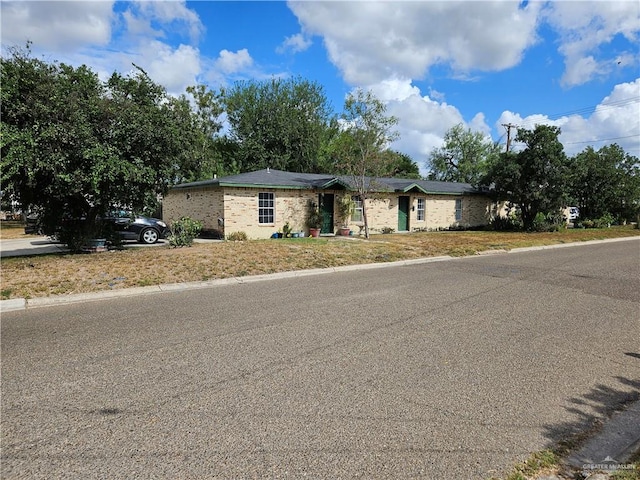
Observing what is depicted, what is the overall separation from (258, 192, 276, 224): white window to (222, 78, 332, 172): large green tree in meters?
19.1

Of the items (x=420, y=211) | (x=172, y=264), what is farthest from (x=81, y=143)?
(x=420, y=211)

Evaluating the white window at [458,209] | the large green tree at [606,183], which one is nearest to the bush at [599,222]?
the large green tree at [606,183]

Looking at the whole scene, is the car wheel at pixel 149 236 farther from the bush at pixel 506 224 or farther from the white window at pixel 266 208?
the bush at pixel 506 224

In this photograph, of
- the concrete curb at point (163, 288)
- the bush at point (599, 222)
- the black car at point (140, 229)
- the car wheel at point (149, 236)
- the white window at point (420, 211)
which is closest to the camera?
the concrete curb at point (163, 288)

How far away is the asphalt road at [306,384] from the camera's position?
2.69 metres

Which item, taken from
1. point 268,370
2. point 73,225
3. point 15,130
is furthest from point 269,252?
point 268,370

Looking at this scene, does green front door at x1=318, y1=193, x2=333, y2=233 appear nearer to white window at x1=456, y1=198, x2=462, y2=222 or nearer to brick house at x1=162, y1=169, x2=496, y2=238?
brick house at x1=162, y1=169, x2=496, y2=238

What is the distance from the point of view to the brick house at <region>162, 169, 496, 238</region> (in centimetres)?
1836

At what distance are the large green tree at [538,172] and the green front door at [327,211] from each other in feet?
39.4

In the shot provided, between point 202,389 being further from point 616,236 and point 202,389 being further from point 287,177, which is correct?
point 616,236

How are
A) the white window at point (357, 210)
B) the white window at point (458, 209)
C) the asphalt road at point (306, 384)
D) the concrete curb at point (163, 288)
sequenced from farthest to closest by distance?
the white window at point (458, 209) < the white window at point (357, 210) < the concrete curb at point (163, 288) < the asphalt road at point (306, 384)

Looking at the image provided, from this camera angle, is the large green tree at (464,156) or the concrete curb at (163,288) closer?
the concrete curb at (163,288)

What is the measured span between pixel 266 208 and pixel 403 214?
31.0 feet

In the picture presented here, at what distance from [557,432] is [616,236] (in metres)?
24.5
